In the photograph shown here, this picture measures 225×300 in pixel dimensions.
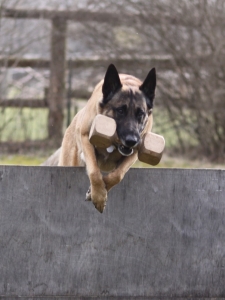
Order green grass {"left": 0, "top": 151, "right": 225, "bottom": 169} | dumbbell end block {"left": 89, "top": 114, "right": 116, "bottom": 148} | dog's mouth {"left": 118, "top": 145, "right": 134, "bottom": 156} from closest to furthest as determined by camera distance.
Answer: dumbbell end block {"left": 89, "top": 114, "right": 116, "bottom": 148}
dog's mouth {"left": 118, "top": 145, "right": 134, "bottom": 156}
green grass {"left": 0, "top": 151, "right": 225, "bottom": 169}

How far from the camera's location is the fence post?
12031 millimetres

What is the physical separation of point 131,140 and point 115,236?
64 cm

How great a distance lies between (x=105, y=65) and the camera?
1194 cm

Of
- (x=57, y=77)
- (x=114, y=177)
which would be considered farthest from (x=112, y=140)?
(x=57, y=77)

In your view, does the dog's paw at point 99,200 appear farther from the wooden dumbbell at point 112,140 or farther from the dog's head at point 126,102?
the dog's head at point 126,102

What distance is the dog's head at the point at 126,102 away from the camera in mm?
4980

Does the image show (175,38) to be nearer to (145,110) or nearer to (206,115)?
(206,115)

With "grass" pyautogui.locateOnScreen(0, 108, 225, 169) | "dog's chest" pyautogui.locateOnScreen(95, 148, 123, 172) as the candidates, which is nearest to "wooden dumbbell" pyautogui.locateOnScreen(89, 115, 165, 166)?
"dog's chest" pyautogui.locateOnScreen(95, 148, 123, 172)

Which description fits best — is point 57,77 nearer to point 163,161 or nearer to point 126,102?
point 163,161

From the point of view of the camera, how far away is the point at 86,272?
4.53 m

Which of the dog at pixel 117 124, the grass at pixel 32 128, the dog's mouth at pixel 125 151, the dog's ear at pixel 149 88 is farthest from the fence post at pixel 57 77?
the dog's mouth at pixel 125 151

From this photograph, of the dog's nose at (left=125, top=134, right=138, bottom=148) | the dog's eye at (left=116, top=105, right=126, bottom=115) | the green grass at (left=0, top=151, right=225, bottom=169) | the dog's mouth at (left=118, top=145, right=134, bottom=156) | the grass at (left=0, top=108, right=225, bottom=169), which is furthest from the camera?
the grass at (left=0, top=108, right=225, bottom=169)

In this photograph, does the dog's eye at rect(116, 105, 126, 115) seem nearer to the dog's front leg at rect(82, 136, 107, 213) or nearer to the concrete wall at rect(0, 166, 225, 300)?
the dog's front leg at rect(82, 136, 107, 213)

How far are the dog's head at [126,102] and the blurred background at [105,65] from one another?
19.9ft
